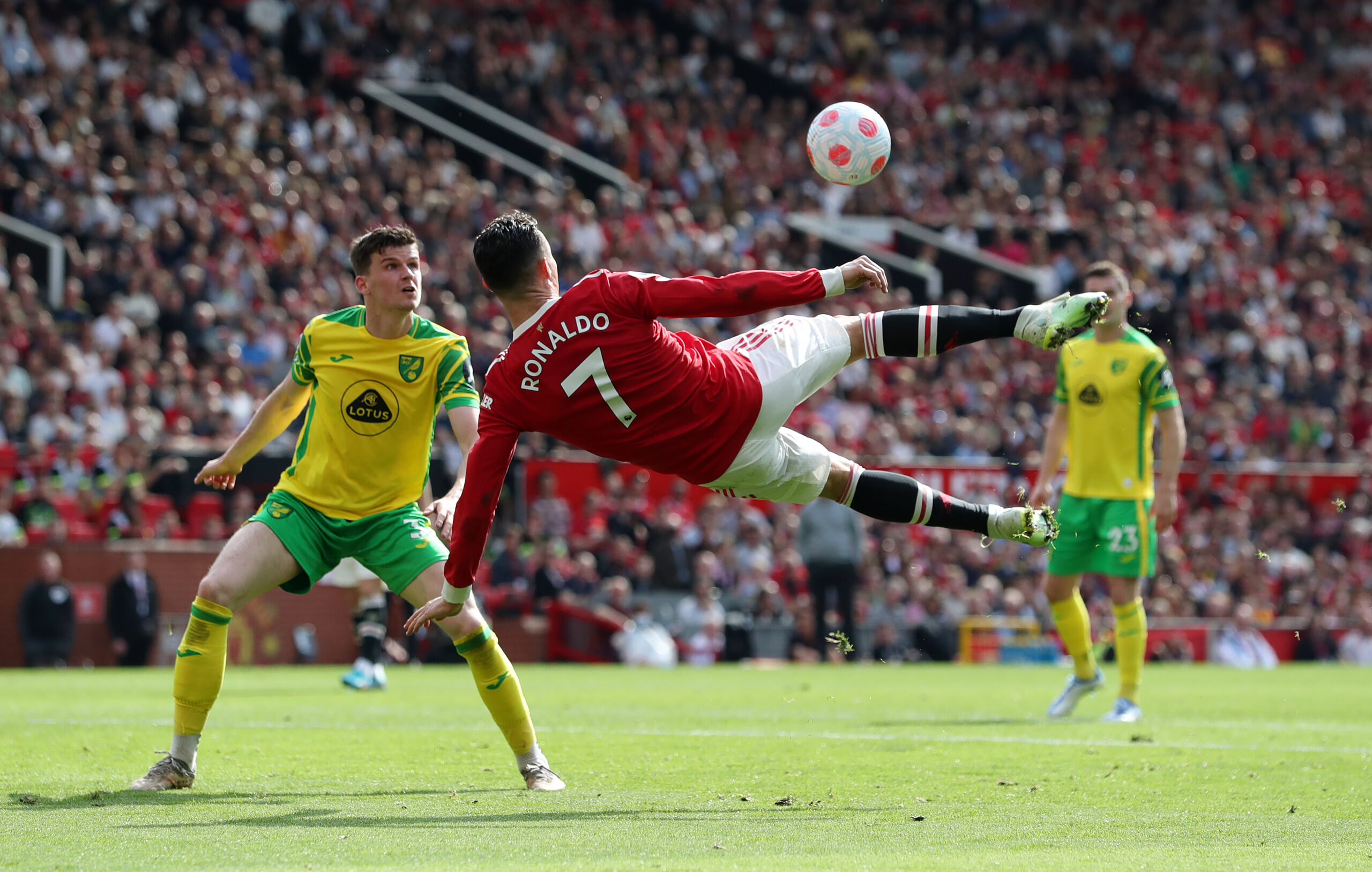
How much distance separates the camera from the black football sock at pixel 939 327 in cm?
657

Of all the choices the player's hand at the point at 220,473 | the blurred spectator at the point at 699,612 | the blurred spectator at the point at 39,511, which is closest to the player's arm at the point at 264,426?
the player's hand at the point at 220,473

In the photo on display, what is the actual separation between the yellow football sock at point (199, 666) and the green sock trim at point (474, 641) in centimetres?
96

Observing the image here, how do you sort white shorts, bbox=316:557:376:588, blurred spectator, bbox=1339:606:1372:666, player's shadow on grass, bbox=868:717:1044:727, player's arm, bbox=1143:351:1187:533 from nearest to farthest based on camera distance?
player's shadow on grass, bbox=868:717:1044:727, player's arm, bbox=1143:351:1187:533, white shorts, bbox=316:557:376:588, blurred spectator, bbox=1339:606:1372:666

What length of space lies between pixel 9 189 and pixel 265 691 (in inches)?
368

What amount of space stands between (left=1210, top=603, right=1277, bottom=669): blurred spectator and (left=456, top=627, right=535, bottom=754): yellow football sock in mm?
15477

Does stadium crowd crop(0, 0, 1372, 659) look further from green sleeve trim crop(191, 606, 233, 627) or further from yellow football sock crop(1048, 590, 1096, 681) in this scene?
green sleeve trim crop(191, 606, 233, 627)

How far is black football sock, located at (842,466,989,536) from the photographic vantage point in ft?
23.1

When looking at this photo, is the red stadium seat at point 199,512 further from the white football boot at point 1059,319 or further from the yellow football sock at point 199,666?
the white football boot at point 1059,319

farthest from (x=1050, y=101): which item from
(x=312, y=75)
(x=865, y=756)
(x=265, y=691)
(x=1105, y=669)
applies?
(x=865, y=756)

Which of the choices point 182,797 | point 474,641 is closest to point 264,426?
point 474,641

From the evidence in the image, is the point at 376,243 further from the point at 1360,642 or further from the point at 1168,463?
the point at 1360,642

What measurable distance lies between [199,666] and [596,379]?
2086mm

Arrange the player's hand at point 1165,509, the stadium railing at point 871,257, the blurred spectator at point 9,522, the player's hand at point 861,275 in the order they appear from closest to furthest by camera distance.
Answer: the player's hand at point 861,275, the player's hand at point 1165,509, the blurred spectator at point 9,522, the stadium railing at point 871,257

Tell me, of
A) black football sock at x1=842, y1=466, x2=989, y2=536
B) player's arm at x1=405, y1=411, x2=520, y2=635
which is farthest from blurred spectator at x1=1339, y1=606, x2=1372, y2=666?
player's arm at x1=405, y1=411, x2=520, y2=635
